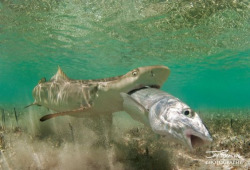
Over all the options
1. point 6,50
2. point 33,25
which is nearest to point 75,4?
point 33,25

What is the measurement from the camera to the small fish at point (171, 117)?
248cm

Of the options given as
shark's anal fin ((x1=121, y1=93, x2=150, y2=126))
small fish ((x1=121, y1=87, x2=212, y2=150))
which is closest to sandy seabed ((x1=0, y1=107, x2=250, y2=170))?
shark's anal fin ((x1=121, y1=93, x2=150, y2=126))

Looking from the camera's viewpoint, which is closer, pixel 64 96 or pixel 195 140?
pixel 195 140

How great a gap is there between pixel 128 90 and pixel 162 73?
0.84 metres

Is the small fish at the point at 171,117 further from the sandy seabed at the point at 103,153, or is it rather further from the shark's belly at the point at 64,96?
the shark's belly at the point at 64,96

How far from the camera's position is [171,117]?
2.78 m

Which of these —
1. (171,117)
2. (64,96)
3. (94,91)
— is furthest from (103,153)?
(171,117)

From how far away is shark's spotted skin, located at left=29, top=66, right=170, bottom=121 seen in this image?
415 centimetres

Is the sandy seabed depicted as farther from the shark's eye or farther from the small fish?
the shark's eye

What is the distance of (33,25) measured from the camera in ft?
53.6

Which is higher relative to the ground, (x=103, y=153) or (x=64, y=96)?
(x=64, y=96)

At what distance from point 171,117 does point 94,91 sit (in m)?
2.82

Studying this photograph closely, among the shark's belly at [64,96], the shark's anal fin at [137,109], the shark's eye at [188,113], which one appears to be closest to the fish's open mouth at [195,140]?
the shark's eye at [188,113]

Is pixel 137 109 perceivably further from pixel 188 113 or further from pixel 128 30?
pixel 128 30
